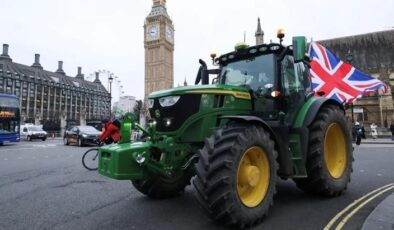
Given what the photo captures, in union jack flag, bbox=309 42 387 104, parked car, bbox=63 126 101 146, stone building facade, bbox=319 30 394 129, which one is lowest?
parked car, bbox=63 126 101 146

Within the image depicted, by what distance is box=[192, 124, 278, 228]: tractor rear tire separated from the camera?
3836mm

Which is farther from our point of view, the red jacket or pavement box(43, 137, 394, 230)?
the red jacket

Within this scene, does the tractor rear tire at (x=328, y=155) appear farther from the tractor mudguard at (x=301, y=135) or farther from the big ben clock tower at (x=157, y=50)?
the big ben clock tower at (x=157, y=50)

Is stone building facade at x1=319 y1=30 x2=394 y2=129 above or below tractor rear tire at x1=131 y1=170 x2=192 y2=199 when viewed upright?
above

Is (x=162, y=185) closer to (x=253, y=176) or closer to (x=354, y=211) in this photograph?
(x=253, y=176)

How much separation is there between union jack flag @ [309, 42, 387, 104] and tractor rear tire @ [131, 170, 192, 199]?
32.4 ft

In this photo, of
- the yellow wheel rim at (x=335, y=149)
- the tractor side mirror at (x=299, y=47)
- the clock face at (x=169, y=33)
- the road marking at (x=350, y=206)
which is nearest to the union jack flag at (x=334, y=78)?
the road marking at (x=350, y=206)

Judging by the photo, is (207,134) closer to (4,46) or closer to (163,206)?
(163,206)

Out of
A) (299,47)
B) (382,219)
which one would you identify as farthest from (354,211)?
(299,47)

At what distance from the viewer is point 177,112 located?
191 inches

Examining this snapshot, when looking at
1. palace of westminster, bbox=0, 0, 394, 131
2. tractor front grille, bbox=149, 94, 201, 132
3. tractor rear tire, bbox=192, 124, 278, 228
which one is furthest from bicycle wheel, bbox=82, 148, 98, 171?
palace of westminster, bbox=0, 0, 394, 131

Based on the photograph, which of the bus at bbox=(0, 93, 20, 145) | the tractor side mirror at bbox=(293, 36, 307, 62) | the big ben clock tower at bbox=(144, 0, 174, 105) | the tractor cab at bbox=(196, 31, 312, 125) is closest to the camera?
the tractor side mirror at bbox=(293, 36, 307, 62)

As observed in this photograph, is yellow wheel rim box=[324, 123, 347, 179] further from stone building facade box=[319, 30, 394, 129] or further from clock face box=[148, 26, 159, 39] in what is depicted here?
clock face box=[148, 26, 159, 39]

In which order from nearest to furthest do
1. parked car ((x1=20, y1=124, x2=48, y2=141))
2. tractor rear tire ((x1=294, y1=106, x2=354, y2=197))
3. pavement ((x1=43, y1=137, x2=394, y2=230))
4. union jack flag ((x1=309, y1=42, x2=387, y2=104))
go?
pavement ((x1=43, y1=137, x2=394, y2=230)) < tractor rear tire ((x1=294, y1=106, x2=354, y2=197)) < union jack flag ((x1=309, y1=42, x2=387, y2=104)) < parked car ((x1=20, y1=124, x2=48, y2=141))
